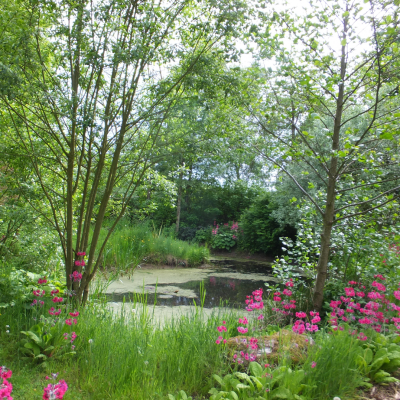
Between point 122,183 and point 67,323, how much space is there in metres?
1.84

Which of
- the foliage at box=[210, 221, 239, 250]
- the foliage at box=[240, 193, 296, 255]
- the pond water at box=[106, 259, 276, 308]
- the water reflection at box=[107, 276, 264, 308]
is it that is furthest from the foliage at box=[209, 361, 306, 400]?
the foliage at box=[210, 221, 239, 250]

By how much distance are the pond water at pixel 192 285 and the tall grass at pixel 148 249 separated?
37cm

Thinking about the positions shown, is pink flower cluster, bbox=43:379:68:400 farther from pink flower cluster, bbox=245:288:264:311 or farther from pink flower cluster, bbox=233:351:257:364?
pink flower cluster, bbox=245:288:264:311

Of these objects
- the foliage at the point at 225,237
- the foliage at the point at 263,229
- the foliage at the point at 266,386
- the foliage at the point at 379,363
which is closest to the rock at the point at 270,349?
the foliage at the point at 266,386

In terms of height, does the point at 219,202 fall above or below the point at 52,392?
above

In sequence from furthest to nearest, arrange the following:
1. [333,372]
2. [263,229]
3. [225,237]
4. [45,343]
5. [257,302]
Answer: [225,237]
[263,229]
[257,302]
[45,343]
[333,372]

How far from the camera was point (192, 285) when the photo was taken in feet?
20.3

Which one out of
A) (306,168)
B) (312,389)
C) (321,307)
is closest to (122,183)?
(321,307)

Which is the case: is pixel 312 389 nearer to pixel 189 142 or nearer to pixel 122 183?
pixel 189 142

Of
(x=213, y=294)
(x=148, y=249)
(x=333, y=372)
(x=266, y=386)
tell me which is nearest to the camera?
(x=266, y=386)

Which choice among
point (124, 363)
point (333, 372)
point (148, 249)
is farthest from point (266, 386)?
point (148, 249)

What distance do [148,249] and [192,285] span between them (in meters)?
2.47

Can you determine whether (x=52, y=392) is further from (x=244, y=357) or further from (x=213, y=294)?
(x=213, y=294)

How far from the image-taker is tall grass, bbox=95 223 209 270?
714cm
